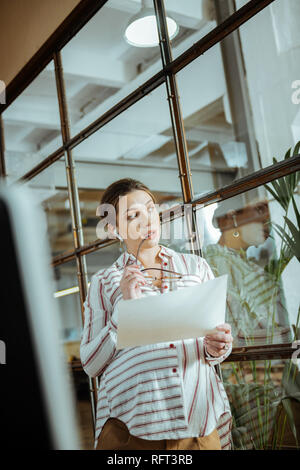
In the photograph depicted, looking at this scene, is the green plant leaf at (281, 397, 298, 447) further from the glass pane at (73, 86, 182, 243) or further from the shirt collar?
the glass pane at (73, 86, 182, 243)

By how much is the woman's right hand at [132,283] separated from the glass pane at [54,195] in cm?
121

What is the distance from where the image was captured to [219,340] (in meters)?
1.17

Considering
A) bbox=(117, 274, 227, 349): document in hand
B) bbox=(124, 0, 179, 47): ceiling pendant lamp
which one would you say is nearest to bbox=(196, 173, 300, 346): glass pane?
bbox=(117, 274, 227, 349): document in hand

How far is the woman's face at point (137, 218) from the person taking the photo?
142 centimetres

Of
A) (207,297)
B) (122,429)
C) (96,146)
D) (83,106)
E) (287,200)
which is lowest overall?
(122,429)

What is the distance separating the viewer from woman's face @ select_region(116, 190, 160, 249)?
1.42m

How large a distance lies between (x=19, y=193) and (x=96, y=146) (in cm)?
197

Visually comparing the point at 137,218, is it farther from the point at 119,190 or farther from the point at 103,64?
the point at 103,64

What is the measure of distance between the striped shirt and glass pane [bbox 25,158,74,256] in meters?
1.14

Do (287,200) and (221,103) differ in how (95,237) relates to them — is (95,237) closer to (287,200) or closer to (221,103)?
(221,103)

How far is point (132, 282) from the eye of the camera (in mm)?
1261

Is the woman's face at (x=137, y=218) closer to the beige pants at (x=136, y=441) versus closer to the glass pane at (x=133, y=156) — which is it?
the glass pane at (x=133, y=156)

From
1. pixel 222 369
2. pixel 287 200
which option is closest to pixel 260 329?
pixel 222 369

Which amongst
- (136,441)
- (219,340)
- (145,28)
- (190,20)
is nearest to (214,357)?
(219,340)
